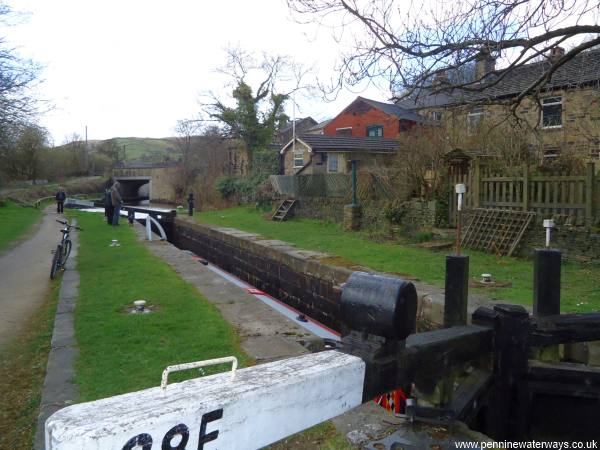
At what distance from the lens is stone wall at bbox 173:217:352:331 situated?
920 cm

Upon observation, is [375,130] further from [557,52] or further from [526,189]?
[557,52]

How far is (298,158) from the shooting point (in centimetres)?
2922

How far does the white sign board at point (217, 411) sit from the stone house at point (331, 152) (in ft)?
77.8

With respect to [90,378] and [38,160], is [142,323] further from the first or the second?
[38,160]

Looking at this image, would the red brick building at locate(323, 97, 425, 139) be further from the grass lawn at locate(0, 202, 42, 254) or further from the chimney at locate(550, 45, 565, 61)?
the chimney at locate(550, 45, 565, 61)

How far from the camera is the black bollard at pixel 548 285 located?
13.5ft

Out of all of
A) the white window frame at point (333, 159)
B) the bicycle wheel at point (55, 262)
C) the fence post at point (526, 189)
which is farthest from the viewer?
the white window frame at point (333, 159)

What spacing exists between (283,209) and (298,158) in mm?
9382

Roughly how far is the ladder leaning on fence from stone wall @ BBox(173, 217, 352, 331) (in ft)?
11.2

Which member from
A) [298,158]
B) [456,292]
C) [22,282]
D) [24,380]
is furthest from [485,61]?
[298,158]

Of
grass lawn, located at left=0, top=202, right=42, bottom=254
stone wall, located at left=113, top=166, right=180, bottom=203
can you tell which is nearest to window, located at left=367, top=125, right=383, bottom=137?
stone wall, located at left=113, top=166, right=180, bottom=203

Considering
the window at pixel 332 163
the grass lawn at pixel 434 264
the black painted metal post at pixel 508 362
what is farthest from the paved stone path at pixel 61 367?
the window at pixel 332 163

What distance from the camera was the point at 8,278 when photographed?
9.64 m

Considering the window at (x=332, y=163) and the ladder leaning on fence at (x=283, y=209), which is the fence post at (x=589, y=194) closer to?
the ladder leaning on fence at (x=283, y=209)
